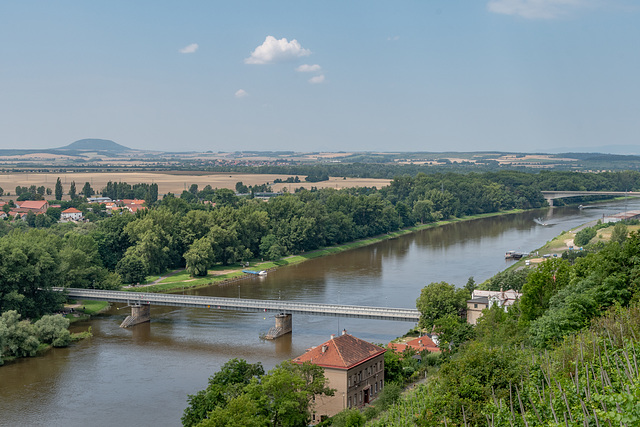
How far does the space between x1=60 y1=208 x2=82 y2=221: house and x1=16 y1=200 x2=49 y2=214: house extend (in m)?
5.18

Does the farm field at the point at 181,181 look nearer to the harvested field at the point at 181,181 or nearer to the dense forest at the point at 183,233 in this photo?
the harvested field at the point at 181,181

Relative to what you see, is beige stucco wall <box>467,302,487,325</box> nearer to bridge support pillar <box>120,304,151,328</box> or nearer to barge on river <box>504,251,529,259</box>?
bridge support pillar <box>120,304,151,328</box>

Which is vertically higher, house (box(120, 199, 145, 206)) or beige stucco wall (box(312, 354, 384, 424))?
house (box(120, 199, 145, 206))

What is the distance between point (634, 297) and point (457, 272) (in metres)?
36.1

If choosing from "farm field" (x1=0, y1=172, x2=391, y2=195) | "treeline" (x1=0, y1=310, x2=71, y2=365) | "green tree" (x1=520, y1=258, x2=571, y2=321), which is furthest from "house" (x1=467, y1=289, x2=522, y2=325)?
"farm field" (x1=0, y1=172, x2=391, y2=195)

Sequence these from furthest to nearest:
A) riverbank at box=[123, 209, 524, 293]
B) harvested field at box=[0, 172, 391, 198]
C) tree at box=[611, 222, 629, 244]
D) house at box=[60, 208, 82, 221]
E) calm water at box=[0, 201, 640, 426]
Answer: harvested field at box=[0, 172, 391, 198], house at box=[60, 208, 82, 221], tree at box=[611, 222, 629, 244], riverbank at box=[123, 209, 524, 293], calm water at box=[0, 201, 640, 426]

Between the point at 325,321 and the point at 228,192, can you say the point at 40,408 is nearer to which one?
the point at 325,321

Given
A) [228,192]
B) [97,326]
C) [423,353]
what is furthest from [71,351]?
[228,192]

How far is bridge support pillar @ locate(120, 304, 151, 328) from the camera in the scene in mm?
50688

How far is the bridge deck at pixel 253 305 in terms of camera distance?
4653cm

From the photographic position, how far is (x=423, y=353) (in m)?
39.2

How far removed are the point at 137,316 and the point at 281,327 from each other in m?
11.0

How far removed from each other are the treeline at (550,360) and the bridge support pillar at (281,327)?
440 inches

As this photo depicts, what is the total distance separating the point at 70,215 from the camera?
100312 millimetres
